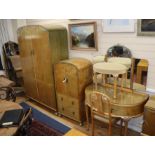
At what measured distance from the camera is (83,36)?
8.67 ft

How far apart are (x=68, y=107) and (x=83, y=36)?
130 cm

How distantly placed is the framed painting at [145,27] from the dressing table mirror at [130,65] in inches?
10.5

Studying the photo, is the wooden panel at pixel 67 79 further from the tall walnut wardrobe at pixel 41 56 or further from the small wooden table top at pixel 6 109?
the small wooden table top at pixel 6 109

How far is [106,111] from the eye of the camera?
7.15 ft

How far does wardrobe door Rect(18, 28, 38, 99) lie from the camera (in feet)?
10.9

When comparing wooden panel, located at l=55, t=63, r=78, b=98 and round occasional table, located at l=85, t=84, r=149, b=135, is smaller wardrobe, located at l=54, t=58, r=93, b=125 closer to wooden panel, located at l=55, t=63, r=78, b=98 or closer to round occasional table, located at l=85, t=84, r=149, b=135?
wooden panel, located at l=55, t=63, r=78, b=98

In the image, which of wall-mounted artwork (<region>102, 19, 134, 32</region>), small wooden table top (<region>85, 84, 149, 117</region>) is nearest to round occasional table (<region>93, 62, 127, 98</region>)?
small wooden table top (<region>85, 84, 149, 117</region>)

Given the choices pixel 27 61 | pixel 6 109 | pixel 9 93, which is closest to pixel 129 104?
pixel 6 109

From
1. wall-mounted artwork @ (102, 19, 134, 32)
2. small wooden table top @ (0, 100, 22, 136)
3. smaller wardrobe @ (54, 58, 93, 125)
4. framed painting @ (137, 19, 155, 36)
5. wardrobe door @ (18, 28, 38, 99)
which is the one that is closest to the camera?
small wooden table top @ (0, 100, 22, 136)

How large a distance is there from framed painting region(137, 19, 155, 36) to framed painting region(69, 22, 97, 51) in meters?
0.68

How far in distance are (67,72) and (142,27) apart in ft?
4.48

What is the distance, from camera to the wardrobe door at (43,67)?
291 cm

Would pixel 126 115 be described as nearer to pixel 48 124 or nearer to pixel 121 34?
pixel 121 34
